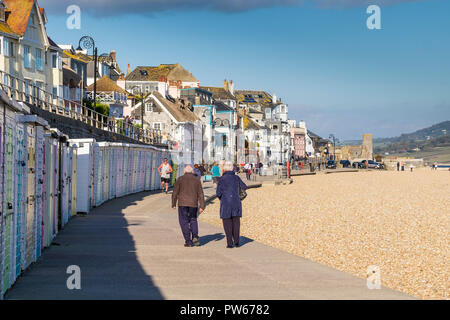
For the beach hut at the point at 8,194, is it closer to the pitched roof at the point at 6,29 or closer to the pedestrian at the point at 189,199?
the pedestrian at the point at 189,199

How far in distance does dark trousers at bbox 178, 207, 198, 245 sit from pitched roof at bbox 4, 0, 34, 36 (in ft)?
122

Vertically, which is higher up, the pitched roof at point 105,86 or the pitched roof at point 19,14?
the pitched roof at point 19,14

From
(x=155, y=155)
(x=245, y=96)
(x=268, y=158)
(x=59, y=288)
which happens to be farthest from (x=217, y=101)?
(x=59, y=288)

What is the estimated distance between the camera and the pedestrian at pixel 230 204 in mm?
13188

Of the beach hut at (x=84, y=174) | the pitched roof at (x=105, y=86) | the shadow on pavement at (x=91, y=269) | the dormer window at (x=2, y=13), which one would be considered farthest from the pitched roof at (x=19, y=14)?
the shadow on pavement at (x=91, y=269)

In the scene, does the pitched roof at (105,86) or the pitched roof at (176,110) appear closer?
the pitched roof at (105,86)

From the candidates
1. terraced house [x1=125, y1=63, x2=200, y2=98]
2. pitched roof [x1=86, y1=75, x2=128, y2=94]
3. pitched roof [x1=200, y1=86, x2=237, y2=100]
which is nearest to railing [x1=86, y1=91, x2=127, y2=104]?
pitched roof [x1=86, y1=75, x2=128, y2=94]

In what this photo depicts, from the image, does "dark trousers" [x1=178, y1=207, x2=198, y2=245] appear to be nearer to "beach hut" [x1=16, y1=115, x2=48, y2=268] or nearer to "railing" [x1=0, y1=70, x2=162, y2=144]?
"beach hut" [x1=16, y1=115, x2=48, y2=268]

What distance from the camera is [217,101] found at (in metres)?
112

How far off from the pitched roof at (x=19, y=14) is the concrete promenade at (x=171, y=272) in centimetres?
3501

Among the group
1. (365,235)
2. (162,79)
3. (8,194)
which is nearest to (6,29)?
(365,235)
